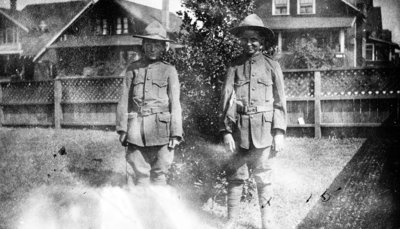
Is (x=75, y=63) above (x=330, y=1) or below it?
below

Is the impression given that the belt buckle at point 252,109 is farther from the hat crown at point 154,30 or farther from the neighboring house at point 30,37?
the neighboring house at point 30,37

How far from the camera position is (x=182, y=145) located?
5066 mm

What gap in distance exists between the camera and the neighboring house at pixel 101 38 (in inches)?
1051

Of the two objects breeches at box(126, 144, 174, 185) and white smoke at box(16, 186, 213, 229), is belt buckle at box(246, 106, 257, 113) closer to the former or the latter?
breeches at box(126, 144, 174, 185)

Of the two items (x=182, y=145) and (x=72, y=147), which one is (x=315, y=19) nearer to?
(x=72, y=147)

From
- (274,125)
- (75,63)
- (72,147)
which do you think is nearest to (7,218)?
(274,125)

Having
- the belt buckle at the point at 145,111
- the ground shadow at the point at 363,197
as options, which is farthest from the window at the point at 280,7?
the belt buckle at the point at 145,111

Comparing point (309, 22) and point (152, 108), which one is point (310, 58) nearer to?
point (309, 22)

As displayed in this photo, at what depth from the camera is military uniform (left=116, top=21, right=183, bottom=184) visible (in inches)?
173

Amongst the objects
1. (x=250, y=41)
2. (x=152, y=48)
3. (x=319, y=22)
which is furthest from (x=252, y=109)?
(x=319, y=22)

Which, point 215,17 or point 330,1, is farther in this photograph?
point 330,1

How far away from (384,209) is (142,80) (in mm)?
3384

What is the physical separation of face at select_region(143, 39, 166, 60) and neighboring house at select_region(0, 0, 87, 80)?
23759 mm

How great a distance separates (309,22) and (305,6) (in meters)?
1.25
